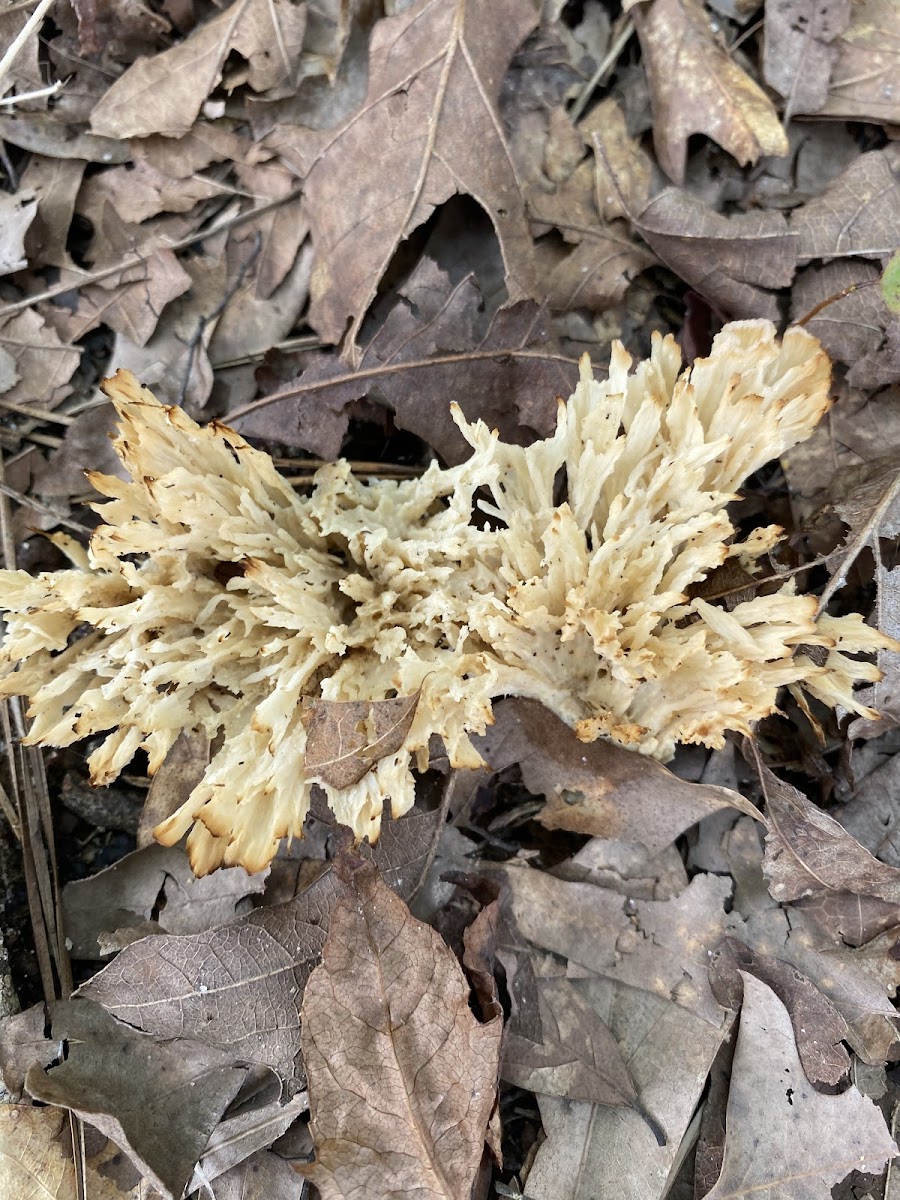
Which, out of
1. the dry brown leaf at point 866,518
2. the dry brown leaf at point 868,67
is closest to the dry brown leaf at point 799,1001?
the dry brown leaf at point 866,518

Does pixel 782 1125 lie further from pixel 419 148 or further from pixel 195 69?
pixel 195 69

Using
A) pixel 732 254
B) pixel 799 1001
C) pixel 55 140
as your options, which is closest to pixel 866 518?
pixel 732 254

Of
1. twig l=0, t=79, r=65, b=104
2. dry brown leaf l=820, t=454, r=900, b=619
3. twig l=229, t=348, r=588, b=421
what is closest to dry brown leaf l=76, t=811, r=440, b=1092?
twig l=229, t=348, r=588, b=421

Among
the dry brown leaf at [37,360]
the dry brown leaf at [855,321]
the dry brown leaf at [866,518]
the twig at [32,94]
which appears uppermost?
the twig at [32,94]

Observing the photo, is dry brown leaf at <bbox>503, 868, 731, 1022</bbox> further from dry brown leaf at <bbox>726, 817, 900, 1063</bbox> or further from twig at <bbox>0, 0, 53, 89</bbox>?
twig at <bbox>0, 0, 53, 89</bbox>

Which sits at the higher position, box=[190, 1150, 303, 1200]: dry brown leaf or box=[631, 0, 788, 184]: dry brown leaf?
box=[631, 0, 788, 184]: dry brown leaf

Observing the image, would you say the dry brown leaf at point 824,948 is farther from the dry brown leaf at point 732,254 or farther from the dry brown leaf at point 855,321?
the dry brown leaf at point 732,254

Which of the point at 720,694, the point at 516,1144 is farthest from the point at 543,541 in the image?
the point at 516,1144

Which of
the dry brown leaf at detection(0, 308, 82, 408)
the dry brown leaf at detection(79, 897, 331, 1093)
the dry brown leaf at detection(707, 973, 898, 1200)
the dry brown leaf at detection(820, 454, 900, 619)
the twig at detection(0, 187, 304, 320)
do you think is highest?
the twig at detection(0, 187, 304, 320)
